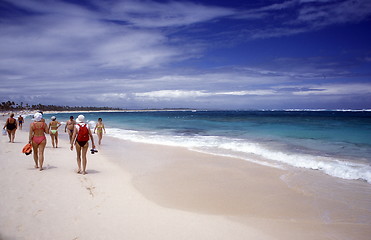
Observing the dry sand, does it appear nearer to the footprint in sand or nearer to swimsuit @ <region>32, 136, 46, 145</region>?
the footprint in sand

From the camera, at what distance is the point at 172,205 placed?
4898 mm

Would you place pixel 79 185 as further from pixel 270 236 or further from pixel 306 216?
pixel 306 216

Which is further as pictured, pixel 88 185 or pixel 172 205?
pixel 88 185

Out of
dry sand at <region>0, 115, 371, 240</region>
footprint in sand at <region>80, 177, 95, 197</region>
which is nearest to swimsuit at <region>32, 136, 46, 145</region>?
dry sand at <region>0, 115, 371, 240</region>

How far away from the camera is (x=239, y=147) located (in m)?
12.5

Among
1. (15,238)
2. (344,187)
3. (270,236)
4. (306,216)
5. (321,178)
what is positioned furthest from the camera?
(321,178)

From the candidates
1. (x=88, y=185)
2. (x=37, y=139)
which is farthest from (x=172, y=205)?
(x=37, y=139)

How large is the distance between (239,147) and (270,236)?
8.81 metres

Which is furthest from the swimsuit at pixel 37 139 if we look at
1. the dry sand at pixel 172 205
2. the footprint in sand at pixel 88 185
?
the footprint in sand at pixel 88 185

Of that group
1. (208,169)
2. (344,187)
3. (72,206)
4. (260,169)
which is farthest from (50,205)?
(344,187)

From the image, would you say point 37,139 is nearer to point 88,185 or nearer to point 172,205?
point 88,185

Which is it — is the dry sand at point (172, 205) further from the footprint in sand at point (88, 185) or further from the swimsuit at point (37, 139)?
the swimsuit at point (37, 139)

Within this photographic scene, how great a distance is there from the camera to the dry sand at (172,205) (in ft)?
12.6

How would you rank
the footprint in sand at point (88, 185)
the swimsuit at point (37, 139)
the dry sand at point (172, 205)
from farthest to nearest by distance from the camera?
the swimsuit at point (37, 139) → the footprint in sand at point (88, 185) → the dry sand at point (172, 205)
